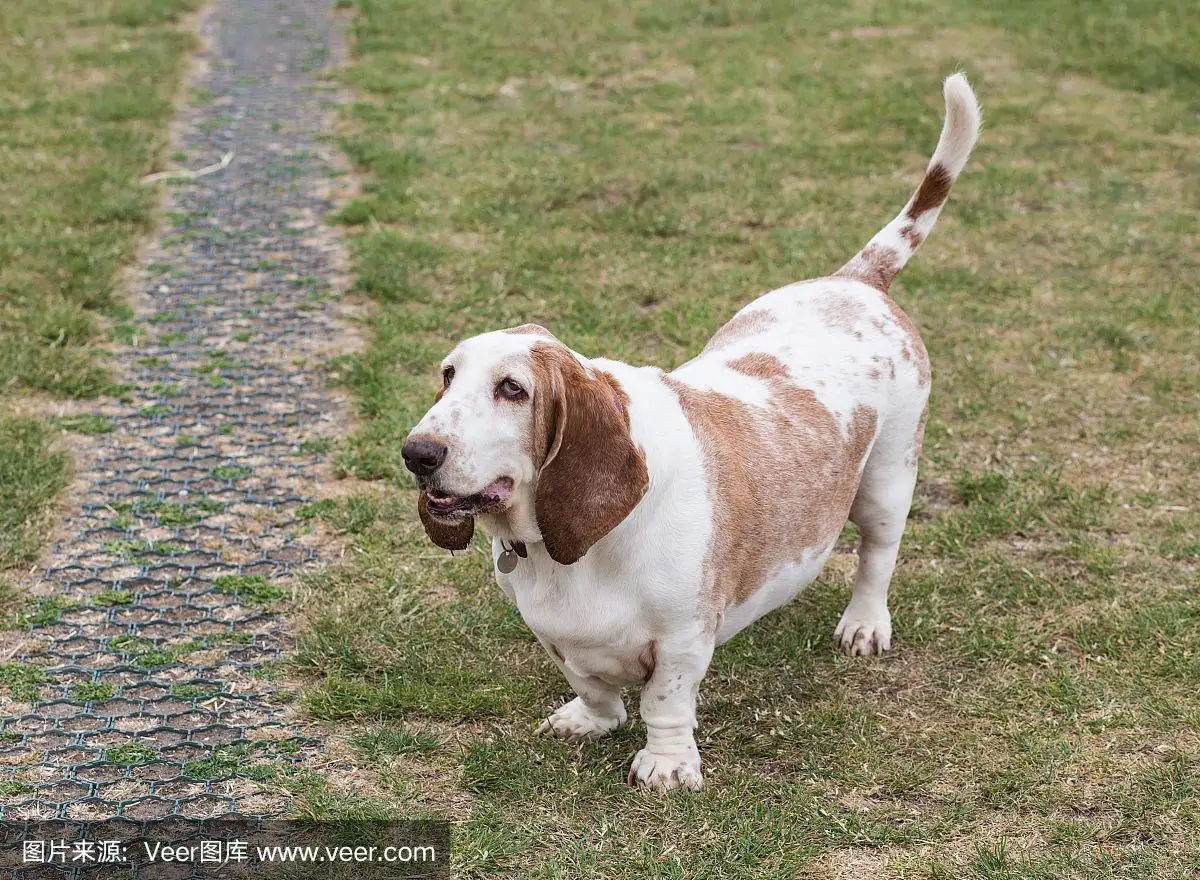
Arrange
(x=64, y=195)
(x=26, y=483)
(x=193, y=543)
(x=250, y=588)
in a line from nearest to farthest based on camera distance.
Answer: (x=250, y=588) → (x=193, y=543) → (x=26, y=483) → (x=64, y=195)

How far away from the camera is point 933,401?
623cm

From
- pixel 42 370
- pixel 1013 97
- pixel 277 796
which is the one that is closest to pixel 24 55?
pixel 42 370

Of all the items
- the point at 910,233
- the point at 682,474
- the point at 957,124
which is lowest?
the point at 682,474

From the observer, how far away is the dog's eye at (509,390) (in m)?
3.28

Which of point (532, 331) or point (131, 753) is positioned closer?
point (532, 331)

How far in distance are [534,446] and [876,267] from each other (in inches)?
69.4

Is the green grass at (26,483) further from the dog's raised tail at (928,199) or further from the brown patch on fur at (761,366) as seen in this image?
the dog's raised tail at (928,199)

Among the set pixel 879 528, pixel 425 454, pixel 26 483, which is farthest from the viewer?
pixel 26 483

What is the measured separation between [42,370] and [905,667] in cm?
413

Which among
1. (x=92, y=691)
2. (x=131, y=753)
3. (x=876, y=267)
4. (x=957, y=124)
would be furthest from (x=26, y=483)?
(x=957, y=124)

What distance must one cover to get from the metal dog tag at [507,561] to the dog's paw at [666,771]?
28.0 inches

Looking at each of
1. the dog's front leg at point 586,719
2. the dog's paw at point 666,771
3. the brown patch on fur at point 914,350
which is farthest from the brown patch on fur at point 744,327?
the dog's paw at point 666,771

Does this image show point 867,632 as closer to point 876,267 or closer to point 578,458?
point 876,267

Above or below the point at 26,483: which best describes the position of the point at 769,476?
above
